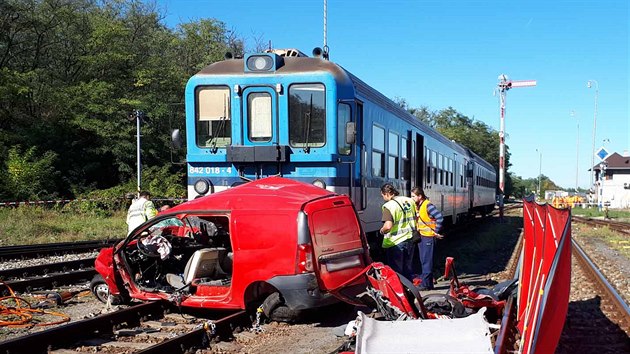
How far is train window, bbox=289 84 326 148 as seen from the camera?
8.55 metres

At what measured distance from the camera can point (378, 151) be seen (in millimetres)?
10297

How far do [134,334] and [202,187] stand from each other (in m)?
3.13

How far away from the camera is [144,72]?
3078 cm

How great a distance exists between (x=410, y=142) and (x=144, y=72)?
2160 centimetres

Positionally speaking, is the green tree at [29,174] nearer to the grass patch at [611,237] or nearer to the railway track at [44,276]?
the railway track at [44,276]

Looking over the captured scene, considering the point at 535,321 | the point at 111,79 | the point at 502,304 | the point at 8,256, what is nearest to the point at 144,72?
the point at 111,79

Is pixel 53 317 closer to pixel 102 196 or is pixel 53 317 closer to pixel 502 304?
pixel 502 304

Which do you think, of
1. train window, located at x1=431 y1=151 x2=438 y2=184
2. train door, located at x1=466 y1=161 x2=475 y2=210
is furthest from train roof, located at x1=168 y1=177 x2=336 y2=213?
train door, located at x1=466 y1=161 x2=475 y2=210

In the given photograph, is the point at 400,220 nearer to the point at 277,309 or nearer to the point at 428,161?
the point at 277,309

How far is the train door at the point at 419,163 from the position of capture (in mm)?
13141

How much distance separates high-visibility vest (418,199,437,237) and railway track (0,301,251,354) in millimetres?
3476

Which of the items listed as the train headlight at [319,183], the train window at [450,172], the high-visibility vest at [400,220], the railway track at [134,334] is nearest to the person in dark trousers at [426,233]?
the high-visibility vest at [400,220]

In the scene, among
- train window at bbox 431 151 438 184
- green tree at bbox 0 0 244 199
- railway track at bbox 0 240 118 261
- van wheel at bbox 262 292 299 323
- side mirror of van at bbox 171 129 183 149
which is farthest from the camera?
green tree at bbox 0 0 244 199

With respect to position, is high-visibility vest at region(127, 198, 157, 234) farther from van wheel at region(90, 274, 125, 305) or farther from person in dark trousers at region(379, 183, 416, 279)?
person in dark trousers at region(379, 183, 416, 279)
